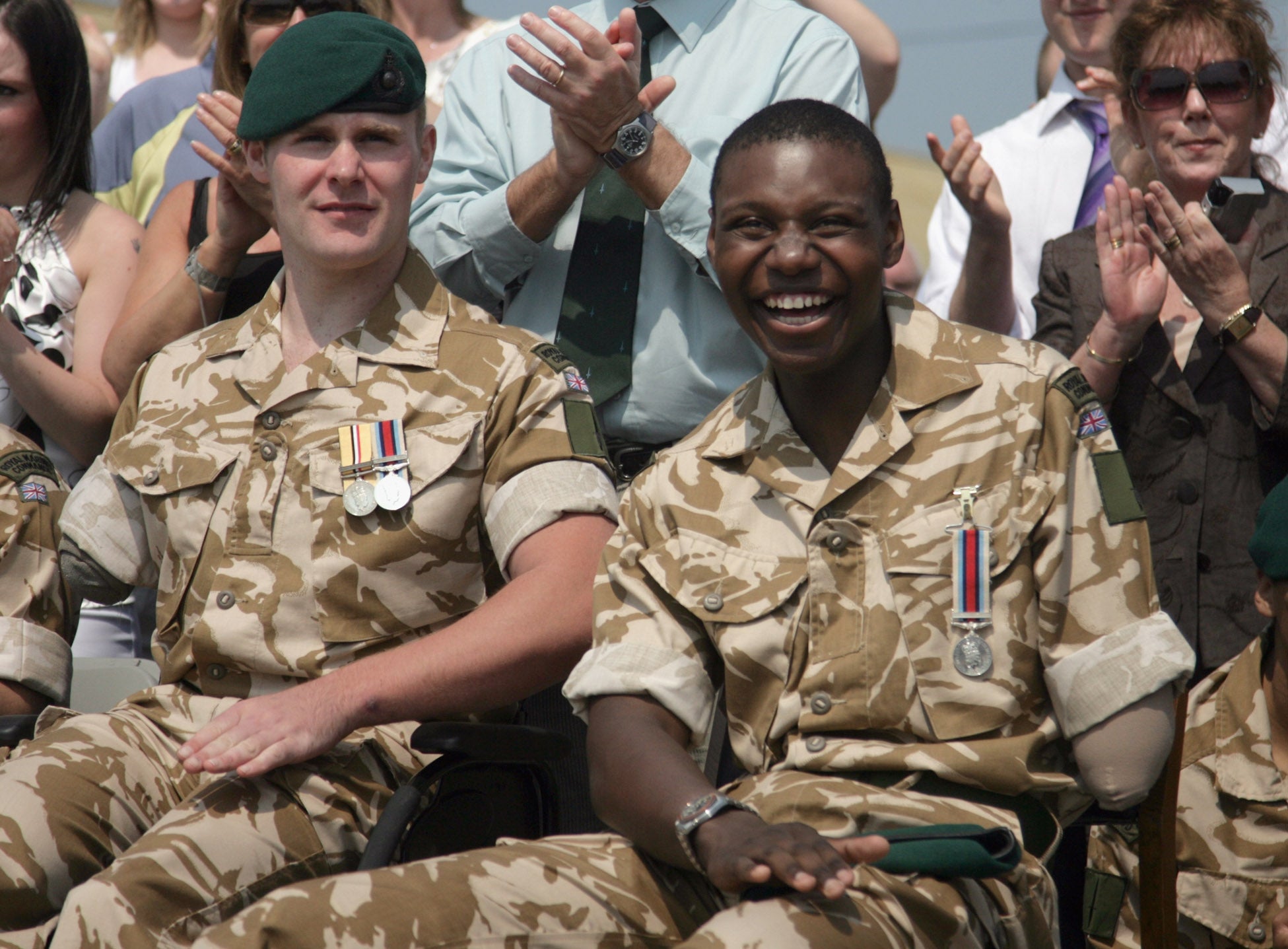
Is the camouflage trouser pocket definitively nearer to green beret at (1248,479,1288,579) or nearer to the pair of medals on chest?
green beret at (1248,479,1288,579)

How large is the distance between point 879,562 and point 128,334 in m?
2.10

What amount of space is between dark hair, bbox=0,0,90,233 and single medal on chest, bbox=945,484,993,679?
2.74 meters

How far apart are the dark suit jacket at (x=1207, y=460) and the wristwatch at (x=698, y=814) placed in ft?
5.11

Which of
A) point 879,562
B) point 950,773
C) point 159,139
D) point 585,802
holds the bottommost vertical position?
point 585,802

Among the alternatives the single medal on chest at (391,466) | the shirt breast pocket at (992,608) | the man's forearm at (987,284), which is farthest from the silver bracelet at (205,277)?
the shirt breast pocket at (992,608)

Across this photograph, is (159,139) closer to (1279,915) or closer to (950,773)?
(950,773)

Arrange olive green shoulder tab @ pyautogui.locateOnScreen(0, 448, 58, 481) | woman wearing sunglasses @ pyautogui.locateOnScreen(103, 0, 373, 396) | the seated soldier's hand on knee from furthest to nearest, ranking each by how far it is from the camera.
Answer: woman wearing sunglasses @ pyautogui.locateOnScreen(103, 0, 373, 396), olive green shoulder tab @ pyautogui.locateOnScreen(0, 448, 58, 481), the seated soldier's hand on knee

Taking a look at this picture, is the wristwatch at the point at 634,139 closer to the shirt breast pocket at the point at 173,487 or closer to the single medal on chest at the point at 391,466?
the single medal on chest at the point at 391,466

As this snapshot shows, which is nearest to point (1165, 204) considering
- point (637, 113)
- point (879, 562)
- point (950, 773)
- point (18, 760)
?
point (637, 113)

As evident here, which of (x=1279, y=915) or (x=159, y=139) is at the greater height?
(x=159, y=139)

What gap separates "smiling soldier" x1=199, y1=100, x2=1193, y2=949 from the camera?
7.95 feet

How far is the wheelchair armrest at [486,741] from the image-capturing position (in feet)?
9.14

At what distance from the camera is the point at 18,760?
2953mm

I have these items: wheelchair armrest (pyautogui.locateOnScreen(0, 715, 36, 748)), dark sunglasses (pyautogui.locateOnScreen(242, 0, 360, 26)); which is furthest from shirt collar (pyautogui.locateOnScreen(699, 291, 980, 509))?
dark sunglasses (pyautogui.locateOnScreen(242, 0, 360, 26))
